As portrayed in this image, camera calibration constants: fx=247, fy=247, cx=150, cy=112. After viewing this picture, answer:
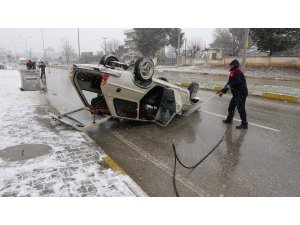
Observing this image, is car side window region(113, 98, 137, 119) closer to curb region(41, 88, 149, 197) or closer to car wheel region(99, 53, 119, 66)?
curb region(41, 88, 149, 197)

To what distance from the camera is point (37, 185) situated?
11.3 ft

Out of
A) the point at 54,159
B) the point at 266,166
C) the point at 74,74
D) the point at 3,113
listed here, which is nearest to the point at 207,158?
the point at 266,166

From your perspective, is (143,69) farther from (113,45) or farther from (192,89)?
(113,45)

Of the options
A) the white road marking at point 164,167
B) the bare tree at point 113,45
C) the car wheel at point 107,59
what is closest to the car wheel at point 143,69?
the car wheel at point 107,59

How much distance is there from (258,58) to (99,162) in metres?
27.1

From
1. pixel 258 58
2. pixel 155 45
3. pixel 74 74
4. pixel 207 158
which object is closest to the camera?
pixel 207 158

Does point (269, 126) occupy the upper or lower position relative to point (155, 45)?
lower

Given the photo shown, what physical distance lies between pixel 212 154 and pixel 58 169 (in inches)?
109

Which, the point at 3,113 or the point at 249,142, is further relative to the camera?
the point at 3,113

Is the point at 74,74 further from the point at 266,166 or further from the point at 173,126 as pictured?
the point at 266,166

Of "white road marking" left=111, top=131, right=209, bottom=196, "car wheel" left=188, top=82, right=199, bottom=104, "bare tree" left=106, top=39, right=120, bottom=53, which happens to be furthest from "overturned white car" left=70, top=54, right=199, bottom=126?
"bare tree" left=106, top=39, right=120, bottom=53

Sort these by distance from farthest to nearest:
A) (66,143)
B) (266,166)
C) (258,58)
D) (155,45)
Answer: (155,45) → (258,58) → (66,143) → (266,166)

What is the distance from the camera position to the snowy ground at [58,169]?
3344mm

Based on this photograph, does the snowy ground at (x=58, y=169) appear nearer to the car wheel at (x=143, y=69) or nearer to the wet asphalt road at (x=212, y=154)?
the wet asphalt road at (x=212, y=154)
